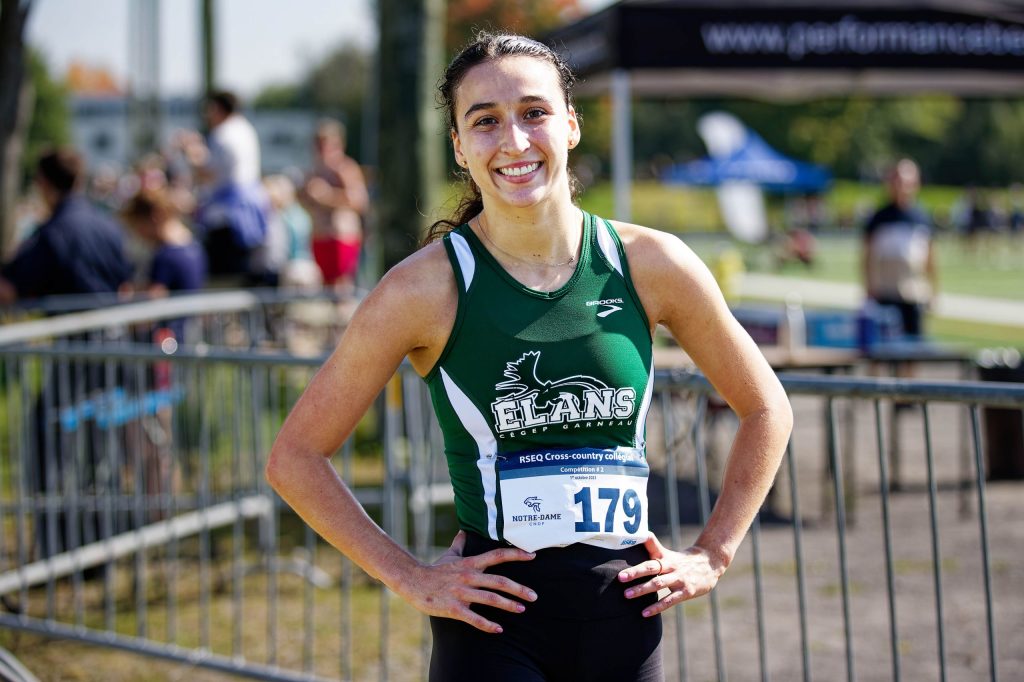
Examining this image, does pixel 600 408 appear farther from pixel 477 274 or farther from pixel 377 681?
pixel 377 681

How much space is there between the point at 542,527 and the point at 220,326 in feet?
21.5

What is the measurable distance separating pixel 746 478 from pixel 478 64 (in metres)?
1.02

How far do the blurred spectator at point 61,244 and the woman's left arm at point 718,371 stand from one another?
573cm

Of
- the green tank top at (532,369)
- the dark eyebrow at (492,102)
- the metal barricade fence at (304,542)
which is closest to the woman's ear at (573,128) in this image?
the dark eyebrow at (492,102)

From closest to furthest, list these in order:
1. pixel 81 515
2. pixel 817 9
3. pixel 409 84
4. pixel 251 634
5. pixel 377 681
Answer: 1. pixel 377 681
2. pixel 251 634
3. pixel 81 515
4. pixel 409 84
5. pixel 817 9

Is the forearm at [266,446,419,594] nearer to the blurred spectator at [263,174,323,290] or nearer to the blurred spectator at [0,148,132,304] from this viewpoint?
the blurred spectator at [0,148,132,304]

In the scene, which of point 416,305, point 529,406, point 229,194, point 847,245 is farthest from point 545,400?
point 847,245

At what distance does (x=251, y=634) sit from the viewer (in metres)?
6.14

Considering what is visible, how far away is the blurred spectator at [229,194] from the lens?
1006 centimetres

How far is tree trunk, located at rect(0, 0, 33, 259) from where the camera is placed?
9.66m

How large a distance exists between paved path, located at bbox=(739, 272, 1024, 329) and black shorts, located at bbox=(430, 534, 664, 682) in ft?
49.3

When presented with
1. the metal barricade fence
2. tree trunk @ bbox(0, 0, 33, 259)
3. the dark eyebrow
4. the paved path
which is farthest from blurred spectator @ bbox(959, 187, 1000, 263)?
the dark eyebrow

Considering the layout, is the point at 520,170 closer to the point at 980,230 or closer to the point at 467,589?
the point at 467,589

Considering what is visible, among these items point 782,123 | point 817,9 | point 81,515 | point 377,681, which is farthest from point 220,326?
point 782,123
